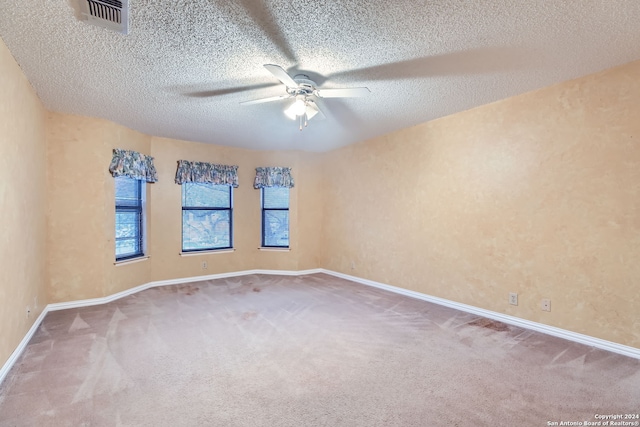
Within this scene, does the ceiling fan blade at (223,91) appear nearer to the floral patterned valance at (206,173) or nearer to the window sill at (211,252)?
the floral patterned valance at (206,173)

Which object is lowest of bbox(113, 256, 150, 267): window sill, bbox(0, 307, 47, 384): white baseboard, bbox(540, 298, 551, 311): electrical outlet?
bbox(0, 307, 47, 384): white baseboard

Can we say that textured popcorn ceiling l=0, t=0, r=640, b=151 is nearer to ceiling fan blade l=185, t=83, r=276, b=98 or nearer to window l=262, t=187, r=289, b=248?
ceiling fan blade l=185, t=83, r=276, b=98

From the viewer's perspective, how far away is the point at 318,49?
7.54 feet

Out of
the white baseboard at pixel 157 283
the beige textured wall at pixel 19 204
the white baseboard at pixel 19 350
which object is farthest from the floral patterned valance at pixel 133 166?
the white baseboard at pixel 19 350

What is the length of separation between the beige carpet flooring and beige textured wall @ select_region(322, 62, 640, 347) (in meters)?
0.43

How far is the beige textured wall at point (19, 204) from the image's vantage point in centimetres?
230

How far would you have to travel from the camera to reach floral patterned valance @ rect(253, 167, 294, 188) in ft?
18.9

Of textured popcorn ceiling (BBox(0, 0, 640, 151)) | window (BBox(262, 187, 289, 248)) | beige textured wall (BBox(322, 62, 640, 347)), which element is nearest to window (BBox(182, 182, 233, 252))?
window (BBox(262, 187, 289, 248))

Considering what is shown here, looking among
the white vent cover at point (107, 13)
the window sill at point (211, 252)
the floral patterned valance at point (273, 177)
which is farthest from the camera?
the floral patterned valance at point (273, 177)

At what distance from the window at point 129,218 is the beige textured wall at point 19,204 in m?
1.01

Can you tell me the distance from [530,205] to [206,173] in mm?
4689

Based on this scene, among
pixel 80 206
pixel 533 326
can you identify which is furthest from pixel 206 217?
pixel 533 326

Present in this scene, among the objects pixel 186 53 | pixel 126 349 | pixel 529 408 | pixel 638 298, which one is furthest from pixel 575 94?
pixel 126 349

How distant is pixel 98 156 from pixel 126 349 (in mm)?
2653
